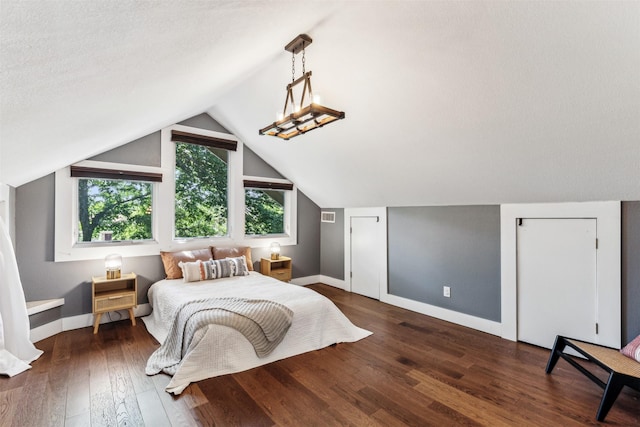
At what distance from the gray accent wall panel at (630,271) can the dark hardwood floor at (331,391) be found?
0.57m

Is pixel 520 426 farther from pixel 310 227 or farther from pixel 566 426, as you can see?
pixel 310 227

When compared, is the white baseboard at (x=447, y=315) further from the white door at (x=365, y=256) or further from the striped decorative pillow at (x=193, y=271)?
the striped decorative pillow at (x=193, y=271)

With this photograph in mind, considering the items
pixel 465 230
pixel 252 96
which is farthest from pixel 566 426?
pixel 252 96

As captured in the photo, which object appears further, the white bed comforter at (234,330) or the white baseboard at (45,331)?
the white baseboard at (45,331)

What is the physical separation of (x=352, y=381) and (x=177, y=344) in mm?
1535

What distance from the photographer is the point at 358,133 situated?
10.8ft

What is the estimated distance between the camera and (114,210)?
12.7 feet

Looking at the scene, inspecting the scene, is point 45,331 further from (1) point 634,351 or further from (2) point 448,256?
(1) point 634,351

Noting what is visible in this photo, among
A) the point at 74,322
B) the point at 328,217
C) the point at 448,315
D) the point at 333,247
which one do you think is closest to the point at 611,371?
the point at 448,315

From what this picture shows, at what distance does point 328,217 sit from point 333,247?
1.85 ft

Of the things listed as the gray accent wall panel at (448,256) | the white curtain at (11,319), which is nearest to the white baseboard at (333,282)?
the gray accent wall panel at (448,256)

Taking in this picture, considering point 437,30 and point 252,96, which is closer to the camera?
point 437,30

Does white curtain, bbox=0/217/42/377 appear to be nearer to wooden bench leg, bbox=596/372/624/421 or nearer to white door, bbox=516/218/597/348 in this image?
wooden bench leg, bbox=596/372/624/421

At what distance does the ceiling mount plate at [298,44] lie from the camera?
2344mm
